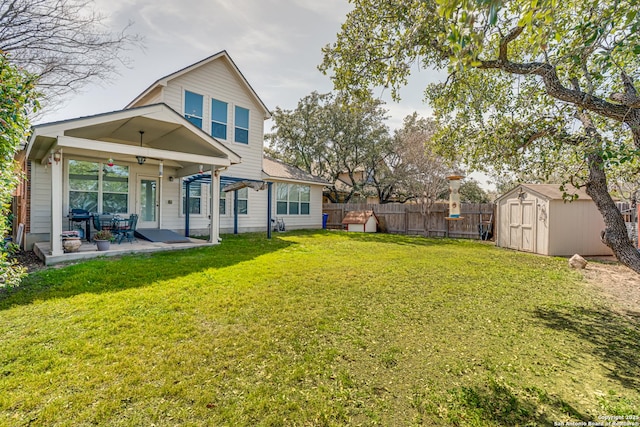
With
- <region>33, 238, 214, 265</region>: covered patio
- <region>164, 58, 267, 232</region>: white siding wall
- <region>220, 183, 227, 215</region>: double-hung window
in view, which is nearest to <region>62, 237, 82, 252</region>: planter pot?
<region>33, 238, 214, 265</region>: covered patio

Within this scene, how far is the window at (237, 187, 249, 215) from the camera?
45.1 feet

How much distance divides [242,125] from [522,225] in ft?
40.4

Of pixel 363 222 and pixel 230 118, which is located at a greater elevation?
pixel 230 118

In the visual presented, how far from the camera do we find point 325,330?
354 centimetres

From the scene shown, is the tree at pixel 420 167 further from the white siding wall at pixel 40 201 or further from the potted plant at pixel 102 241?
the white siding wall at pixel 40 201

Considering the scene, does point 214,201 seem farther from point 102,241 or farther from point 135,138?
point 135,138

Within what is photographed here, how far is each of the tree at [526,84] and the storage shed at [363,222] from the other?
11128 millimetres

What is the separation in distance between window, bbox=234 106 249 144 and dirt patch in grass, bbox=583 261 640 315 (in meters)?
13.0

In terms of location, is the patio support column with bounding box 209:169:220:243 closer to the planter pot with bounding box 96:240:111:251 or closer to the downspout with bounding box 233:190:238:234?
the planter pot with bounding box 96:240:111:251

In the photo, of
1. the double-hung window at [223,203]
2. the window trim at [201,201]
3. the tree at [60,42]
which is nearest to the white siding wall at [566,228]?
the double-hung window at [223,203]

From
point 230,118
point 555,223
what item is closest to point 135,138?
point 230,118

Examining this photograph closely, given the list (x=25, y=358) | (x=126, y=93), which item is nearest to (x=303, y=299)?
(x=25, y=358)

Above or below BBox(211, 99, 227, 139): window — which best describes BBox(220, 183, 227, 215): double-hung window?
below

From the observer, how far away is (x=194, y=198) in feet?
39.9
